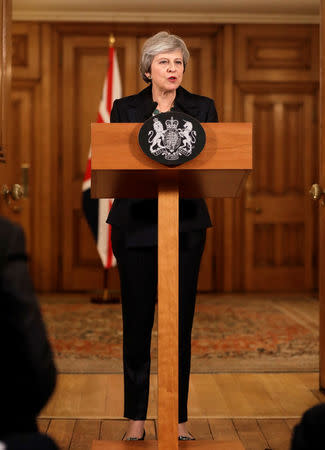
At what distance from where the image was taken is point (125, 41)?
18.5 ft

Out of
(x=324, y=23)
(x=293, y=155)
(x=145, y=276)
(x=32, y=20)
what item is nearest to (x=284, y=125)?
(x=293, y=155)

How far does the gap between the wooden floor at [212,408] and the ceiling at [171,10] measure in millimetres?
3823

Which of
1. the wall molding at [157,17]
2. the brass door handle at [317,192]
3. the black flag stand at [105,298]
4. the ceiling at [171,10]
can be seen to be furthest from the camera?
the wall molding at [157,17]

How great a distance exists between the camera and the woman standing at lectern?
5.90ft

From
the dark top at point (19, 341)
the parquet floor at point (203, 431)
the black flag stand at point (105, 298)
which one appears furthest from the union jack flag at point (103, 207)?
the dark top at point (19, 341)

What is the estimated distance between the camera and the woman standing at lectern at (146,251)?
180 cm

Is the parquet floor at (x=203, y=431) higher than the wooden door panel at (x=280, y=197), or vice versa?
the wooden door panel at (x=280, y=197)

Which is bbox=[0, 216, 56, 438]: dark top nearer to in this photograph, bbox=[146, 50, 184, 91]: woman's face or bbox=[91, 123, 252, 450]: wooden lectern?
bbox=[91, 123, 252, 450]: wooden lectern

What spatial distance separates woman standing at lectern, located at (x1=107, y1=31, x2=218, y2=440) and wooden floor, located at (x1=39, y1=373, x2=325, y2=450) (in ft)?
0.93

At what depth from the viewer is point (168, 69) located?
1.73m

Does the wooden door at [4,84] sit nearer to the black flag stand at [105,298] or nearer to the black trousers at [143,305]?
the black trousers at [143,305]

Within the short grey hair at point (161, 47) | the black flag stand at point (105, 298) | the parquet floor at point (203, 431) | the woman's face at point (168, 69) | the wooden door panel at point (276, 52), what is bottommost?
the parquet floor at point (203, 431)

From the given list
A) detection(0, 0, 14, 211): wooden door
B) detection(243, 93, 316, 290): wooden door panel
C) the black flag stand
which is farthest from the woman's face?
Result: detection(243, 93, 316, 290): wooden door panel

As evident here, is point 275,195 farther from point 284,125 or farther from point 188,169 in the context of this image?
point 188,169
